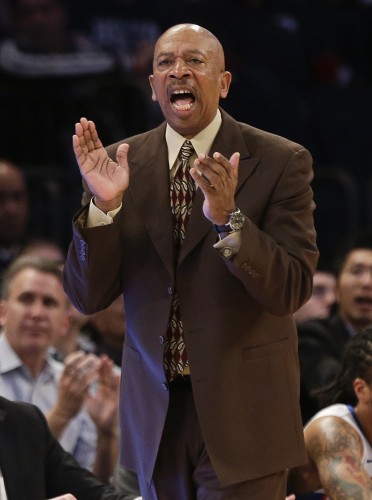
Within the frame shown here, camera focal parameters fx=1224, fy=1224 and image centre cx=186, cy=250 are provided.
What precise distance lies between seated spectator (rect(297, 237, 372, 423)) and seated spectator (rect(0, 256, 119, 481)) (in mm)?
908

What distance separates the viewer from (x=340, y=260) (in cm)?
615

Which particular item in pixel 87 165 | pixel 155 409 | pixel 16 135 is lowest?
pixel 155 409

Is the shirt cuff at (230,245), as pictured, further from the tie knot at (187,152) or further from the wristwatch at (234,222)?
the tie knot at (187,152)

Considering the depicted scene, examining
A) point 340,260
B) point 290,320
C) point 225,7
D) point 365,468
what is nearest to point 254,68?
point 225,7

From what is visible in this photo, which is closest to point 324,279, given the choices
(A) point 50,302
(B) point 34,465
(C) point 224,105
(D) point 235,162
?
(C) point 224,105

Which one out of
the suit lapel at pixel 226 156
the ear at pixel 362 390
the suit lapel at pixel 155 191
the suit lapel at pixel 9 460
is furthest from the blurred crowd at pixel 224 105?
the suit lapel at pixel 226 156

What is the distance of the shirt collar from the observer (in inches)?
121

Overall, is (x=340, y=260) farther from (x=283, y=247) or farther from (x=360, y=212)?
(x=283, y=247)

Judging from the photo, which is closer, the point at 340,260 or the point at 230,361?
the point at 230,361

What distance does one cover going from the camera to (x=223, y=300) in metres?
2.95

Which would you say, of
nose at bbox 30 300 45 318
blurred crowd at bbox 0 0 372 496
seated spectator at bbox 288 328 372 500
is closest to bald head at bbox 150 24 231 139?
seated spectator at bbox 288 328 372 500

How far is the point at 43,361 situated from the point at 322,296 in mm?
2123

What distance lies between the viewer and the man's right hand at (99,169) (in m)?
2.93

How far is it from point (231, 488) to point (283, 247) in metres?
0.59
